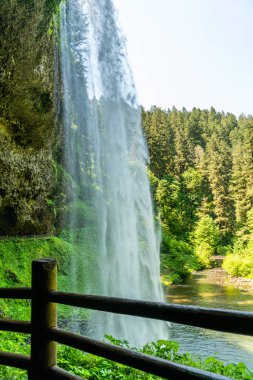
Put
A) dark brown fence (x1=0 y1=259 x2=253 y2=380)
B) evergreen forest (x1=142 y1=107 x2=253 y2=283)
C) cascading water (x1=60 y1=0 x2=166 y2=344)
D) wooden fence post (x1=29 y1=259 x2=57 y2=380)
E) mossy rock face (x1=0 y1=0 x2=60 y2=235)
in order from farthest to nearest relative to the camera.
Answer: evergreen forest (x1=142 y1=107 x2=253 y2=283) < cascading water (x1=60 y1=0 x2=166 y2=344) < mossy rock face (x1=0 y1=0 x2=60 y2=235) < wooden fence post (x1=29 y1=259 x2=57 y2=380) < dark brown fence (x1=0 y1=259 x2=253 y2=380)

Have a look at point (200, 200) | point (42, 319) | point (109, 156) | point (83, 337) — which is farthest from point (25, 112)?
point (200, 200)

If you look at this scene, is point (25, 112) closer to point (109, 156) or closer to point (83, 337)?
point (109, 156)

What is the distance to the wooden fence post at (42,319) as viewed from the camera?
8.88 feet

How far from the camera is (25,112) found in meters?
14.7

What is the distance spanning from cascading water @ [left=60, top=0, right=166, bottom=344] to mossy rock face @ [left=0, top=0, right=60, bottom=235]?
387cm

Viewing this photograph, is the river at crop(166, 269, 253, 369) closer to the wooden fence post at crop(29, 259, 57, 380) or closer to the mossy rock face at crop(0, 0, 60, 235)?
the wooden fence post at crop(29, 259, 57, 380)

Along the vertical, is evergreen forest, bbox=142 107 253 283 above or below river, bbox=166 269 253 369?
above

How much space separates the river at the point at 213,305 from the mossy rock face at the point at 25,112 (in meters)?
8.71

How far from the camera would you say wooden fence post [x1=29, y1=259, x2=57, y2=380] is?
2.71 meters

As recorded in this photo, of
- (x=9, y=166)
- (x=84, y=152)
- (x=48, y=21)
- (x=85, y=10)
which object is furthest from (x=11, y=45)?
(x=84, y=152)

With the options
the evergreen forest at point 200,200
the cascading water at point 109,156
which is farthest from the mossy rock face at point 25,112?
the evergreen forest at point 200,200

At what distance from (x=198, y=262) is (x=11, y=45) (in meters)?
33.8

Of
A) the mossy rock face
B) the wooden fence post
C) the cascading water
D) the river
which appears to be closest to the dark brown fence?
the wooden fence post

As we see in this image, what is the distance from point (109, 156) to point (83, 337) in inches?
735
